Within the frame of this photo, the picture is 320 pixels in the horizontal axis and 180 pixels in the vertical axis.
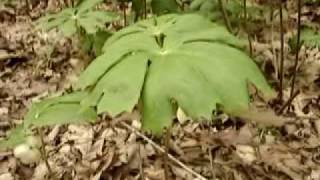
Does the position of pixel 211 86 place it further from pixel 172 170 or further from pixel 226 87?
pixel 172 170

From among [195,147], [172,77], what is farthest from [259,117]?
[172,77]

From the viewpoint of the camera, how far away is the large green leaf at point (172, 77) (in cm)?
106

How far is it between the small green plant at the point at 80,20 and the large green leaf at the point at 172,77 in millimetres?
715

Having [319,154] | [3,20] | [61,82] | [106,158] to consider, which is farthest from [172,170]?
[3,20]

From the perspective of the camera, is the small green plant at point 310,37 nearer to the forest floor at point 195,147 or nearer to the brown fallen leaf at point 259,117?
the forest floor at point 195,147

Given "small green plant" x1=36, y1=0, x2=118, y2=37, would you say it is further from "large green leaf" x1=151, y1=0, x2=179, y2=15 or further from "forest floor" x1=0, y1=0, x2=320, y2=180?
"forest floor" x1=0, y1=0, x2=320, y2=180

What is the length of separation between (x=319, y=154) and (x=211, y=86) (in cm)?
100

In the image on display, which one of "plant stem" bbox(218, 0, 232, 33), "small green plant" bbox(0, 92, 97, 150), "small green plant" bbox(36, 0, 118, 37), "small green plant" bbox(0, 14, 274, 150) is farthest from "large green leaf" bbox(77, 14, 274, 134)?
"plant stem" bbox(218, 0, 232, 33)

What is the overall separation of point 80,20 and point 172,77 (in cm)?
96

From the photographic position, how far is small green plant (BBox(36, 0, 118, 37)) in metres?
1.94

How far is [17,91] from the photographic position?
280cm

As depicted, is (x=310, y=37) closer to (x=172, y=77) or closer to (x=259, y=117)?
(x=259, y=117)

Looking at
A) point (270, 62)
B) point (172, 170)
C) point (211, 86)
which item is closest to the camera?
point (211, 86)

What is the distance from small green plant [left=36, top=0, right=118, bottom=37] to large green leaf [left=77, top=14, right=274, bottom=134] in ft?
2.35
